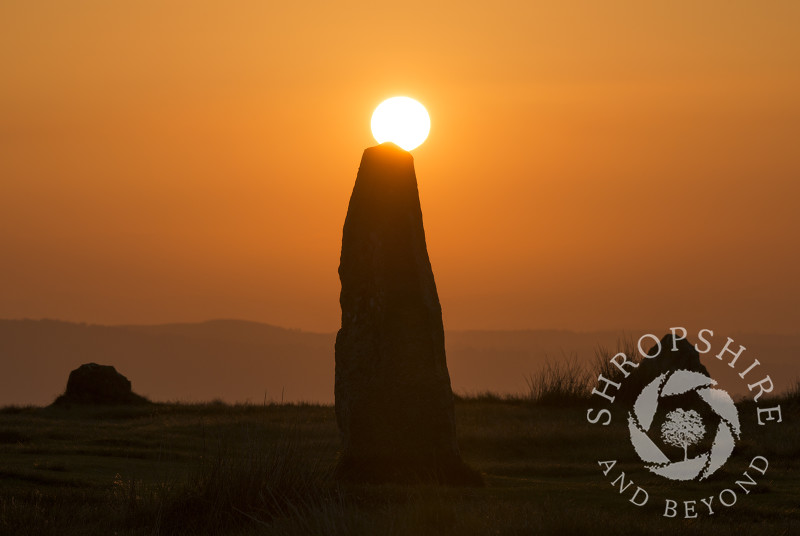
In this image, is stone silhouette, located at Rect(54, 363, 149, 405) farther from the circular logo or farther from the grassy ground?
the circular logo

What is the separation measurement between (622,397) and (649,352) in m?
2.98

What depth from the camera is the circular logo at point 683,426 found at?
46.9 feet

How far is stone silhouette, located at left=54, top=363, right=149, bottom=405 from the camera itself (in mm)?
24406

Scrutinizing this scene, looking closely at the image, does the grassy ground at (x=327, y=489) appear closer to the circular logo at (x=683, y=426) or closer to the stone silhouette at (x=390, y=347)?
the circular logo at (x=683, y=426)

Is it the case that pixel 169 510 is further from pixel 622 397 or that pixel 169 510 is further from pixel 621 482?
pixel 622 397

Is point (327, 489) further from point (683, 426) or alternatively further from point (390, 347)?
point (683, 426)

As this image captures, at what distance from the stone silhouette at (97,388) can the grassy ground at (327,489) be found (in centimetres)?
556

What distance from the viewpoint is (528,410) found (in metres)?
21.6

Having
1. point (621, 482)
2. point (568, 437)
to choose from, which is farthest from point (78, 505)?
point (568, 437)

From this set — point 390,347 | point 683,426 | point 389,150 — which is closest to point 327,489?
point 390,347

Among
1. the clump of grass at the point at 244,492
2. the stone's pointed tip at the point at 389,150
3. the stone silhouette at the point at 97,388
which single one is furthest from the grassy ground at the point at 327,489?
the stone silhouette at the point at 97,388

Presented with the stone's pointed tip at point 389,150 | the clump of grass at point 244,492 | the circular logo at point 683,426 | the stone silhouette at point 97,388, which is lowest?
the clump of grass at point 244,492

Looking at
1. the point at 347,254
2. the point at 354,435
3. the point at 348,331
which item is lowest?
the point at 354,435

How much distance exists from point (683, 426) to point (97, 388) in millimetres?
13662
